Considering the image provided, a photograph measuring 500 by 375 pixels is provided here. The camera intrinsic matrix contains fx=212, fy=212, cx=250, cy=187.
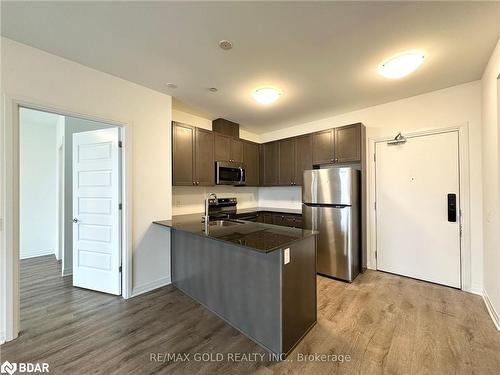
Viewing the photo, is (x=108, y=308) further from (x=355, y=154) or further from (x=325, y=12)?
(x=355, y=154)

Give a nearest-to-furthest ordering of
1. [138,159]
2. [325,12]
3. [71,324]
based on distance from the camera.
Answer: [325,12], [71,324], [138,159]

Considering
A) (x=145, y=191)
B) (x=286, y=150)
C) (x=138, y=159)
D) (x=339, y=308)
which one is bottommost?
(x=339, y=308)

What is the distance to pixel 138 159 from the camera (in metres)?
2.82

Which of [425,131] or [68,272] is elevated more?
[425,131]

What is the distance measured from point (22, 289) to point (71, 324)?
1491mm

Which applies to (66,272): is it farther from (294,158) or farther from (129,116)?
(294,158)

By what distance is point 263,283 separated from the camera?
1.86 m

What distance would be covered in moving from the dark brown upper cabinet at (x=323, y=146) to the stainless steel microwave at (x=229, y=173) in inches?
56.3

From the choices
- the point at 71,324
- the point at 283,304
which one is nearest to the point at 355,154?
the point at 283,304

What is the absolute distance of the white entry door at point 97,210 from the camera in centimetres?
274

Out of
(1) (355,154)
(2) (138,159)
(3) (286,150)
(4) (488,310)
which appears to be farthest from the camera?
(3) (286,150)

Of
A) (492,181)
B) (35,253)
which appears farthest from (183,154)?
(35,253)

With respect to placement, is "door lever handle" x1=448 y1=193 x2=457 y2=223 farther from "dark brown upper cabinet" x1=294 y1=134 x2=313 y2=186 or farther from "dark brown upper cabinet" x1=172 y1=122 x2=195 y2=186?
"dark brown upper cabinet" x1=172 y1=122 x2=195 y2=186

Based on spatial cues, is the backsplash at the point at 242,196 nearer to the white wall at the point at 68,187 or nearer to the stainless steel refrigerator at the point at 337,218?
the stainless steel refrigerator at the point at 337,218
